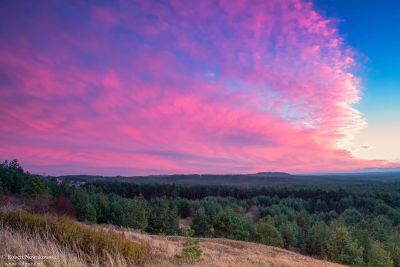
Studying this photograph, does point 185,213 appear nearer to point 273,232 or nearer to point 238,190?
point 273,232

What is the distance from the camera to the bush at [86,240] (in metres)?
10.6

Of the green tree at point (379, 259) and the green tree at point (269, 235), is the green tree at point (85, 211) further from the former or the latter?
the green tree at point (379, 259)

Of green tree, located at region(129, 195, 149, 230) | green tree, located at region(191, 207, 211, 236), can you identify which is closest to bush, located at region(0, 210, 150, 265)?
green tree, located at region(129, 195, 149, 230)

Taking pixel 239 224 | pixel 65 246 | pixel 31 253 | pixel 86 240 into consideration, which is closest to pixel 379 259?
pixel 239 224

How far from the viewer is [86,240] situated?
1132cm

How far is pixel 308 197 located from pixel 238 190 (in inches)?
1425

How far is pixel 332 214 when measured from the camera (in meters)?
114

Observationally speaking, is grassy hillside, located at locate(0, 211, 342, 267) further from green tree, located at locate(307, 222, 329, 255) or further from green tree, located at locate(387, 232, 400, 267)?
green tree, located at locate(387, 232, 400, 267)

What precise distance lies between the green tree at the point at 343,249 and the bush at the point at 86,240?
55.2 metres

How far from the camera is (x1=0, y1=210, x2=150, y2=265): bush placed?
10.6m

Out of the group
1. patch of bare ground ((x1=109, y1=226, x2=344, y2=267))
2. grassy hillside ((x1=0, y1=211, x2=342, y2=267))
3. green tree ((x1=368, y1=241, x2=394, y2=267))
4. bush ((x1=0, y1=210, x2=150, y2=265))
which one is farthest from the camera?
green tree ((x1=368, y1=241, x2=394, y2=267))

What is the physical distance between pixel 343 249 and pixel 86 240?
2278 inches

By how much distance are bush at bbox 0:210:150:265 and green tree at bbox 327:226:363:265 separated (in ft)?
181

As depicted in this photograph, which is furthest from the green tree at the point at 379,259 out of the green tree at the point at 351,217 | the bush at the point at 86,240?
the bush at the point at 86,240
